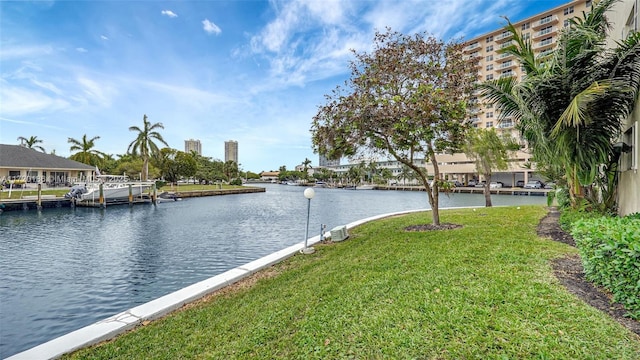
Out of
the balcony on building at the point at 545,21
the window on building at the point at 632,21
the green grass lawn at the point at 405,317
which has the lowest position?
the green grass lawn at the point at 405,317

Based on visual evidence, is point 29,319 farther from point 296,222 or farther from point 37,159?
point 37,159

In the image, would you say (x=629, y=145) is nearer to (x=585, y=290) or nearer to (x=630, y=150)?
(x=630, y=150)

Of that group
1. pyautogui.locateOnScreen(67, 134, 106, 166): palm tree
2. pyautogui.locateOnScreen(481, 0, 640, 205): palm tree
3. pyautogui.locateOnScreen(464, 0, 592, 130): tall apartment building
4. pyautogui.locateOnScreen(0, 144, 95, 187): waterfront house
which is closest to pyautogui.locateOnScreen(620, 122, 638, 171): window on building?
pyautogui.locateOnScreen(481, 0, 640, 205): palm tree

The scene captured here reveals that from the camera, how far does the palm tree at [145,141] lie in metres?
39.9

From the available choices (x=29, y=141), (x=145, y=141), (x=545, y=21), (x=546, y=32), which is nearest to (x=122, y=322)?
(x=145, y=141)

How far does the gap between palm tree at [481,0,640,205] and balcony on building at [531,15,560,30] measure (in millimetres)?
57673

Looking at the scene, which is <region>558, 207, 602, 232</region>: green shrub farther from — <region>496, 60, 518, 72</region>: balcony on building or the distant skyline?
<region>496, 60, 518, 72</region>: balcony on building

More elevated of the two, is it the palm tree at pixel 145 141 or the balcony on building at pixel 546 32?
the balcony on building at pixel 546 32

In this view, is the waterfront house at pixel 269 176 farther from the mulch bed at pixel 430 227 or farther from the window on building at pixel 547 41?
the mulch bed at pixel 430 227

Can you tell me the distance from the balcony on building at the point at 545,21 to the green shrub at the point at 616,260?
206 ft

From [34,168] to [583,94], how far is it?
4916 cm

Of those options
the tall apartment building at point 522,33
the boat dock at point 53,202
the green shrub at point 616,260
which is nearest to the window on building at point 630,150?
the green shrub at point 616,260

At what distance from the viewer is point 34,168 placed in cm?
3528

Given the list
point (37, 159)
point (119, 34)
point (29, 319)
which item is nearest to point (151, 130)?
point (37, 159)
